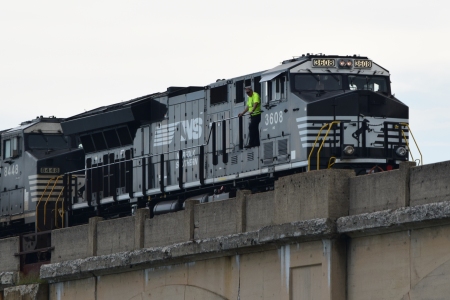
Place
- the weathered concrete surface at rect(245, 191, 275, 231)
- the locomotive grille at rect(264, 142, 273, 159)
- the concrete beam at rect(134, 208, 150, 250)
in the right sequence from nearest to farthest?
1. the weathered concrete surface at rect(245, 191, 275, 231)
2. the concrete beam at rect(134, 208, 150, 250)
3. the locomotive grille at rect(264, 142, 273, 159)

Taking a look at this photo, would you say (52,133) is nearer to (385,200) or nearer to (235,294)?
(235,294)

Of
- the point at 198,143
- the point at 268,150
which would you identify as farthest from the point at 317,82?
the point at 198,143

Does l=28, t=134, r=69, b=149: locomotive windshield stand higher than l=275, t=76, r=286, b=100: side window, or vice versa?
l=28, t=134, r=69, b=149: locomotive windshield

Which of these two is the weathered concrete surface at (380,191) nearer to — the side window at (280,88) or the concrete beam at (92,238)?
the side window at (280,88)

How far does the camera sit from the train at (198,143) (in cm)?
2605

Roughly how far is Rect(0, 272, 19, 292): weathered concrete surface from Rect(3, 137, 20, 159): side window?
320 inches

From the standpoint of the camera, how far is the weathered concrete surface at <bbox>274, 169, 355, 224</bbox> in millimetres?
19188

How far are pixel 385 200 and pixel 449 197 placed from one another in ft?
5.31

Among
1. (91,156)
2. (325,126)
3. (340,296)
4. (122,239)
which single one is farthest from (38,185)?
(340,296)

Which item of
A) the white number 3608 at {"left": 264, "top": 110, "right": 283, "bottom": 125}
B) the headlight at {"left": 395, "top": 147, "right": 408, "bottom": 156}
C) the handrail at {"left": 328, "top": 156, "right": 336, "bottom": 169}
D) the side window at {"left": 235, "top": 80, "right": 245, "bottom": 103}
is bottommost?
the handrail at {"left": 328, "top": 156, "right": 336, "bottom": 169}

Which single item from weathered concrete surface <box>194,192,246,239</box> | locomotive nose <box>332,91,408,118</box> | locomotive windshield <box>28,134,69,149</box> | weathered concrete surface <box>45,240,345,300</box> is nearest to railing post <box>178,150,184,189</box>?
weathered concrete surface <box>45,240,345,300</box>

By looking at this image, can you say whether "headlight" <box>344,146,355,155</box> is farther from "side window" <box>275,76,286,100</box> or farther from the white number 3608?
"side window" <box>275,76,286,100</box>

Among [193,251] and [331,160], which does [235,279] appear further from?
[331,160]

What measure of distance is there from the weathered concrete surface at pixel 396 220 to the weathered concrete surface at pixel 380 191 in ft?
0.82
